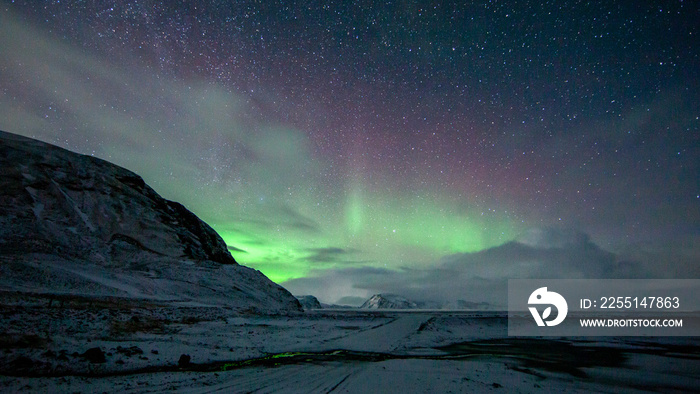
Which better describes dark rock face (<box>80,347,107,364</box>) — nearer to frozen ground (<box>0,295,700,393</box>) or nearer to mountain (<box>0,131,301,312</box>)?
frozen ground (<box>0,295,700,393</box>)

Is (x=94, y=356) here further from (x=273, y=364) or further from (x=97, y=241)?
(x=97, y=241)

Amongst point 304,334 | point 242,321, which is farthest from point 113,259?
point 304,334

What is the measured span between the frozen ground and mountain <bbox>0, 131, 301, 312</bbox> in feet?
60.6

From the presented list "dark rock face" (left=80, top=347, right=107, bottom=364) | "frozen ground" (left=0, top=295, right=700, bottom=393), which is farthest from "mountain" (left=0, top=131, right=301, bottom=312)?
"dark rock face" (left=80, top=347, right=107, bottom=364)

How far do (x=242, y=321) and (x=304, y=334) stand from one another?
20.3 feet

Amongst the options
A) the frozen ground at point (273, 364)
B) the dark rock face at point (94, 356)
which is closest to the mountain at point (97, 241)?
the frozen ground at point (273, 364)

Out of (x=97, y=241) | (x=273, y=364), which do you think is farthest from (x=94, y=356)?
(x=97, y=241)

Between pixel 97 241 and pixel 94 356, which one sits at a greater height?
pixel 97 241

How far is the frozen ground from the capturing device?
6.73 metres

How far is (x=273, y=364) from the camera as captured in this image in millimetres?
9156

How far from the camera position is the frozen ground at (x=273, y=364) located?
673 cm

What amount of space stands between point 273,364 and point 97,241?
47118 mm

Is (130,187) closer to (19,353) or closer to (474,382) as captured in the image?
(19,353)

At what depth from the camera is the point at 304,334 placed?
54.3 ft
